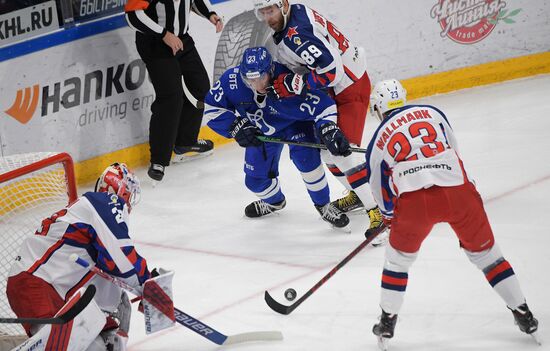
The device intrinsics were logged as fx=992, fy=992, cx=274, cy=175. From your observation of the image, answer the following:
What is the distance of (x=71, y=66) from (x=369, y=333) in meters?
2.98

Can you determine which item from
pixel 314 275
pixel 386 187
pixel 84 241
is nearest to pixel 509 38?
pixel 314 275

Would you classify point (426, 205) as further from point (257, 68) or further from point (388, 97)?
point (257, 68)

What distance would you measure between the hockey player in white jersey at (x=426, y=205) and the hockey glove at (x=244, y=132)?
143 centimetres

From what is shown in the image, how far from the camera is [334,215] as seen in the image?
468 centimetres

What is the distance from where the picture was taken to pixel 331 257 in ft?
14.3

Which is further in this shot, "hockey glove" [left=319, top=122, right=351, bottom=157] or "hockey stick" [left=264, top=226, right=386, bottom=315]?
"hockey glove" [left=319, top=122, right=351, bottom=157]

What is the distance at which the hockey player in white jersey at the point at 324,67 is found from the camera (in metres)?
4.39

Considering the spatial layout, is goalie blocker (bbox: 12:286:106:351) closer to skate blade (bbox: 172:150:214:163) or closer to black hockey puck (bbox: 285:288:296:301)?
black hockey puck (bbox: 285:288:296:301)

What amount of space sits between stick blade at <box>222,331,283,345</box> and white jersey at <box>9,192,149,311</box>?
538 mm

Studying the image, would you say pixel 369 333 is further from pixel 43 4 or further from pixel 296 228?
pixel 43 4

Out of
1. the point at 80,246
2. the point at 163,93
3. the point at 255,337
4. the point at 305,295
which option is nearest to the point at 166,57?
the point at 163,93

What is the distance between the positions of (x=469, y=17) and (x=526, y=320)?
4.38 m

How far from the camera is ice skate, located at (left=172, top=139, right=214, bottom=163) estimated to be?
20.1ft

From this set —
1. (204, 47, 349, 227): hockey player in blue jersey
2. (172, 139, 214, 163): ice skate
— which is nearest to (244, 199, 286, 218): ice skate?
(204, 47, 349, 227): hockey player in blue jersey
